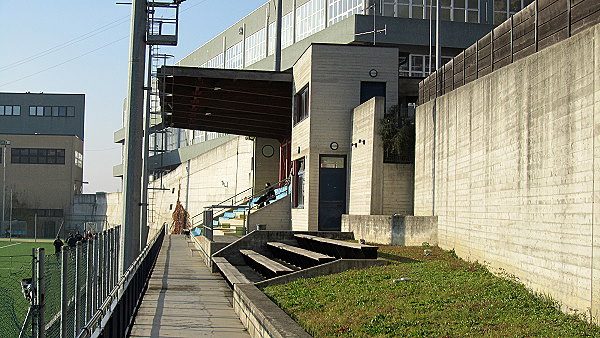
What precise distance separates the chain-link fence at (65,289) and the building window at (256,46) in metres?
53.6

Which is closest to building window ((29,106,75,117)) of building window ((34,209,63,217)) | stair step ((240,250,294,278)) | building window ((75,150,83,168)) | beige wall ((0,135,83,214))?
building window ((75,150,83,168))

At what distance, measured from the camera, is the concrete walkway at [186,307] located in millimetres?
13469

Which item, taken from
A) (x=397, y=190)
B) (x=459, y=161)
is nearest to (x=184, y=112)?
(x=397, y=190)

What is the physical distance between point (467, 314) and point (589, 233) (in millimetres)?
1827

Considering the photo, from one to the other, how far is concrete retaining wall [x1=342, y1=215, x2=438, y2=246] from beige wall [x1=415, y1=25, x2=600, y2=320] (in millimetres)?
1333

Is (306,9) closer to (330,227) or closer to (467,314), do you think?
(330,227)

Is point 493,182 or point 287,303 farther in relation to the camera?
point 493,182

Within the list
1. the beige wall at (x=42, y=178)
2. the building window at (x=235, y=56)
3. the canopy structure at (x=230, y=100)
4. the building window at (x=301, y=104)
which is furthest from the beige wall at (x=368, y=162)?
the beige wall at (x=42, y=178)

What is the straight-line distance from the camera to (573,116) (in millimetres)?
10945

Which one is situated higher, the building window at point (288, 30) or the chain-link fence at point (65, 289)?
the building window at point (288, 30)

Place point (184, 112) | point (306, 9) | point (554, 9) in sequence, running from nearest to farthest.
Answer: point (554, 9) → point (184, 112) → point (306, 9)

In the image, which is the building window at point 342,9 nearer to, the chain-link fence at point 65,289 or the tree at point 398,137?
the tree at point 398,137

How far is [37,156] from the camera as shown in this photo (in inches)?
3824

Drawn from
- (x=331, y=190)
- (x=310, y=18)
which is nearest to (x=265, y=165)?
(x=310, y=18)
